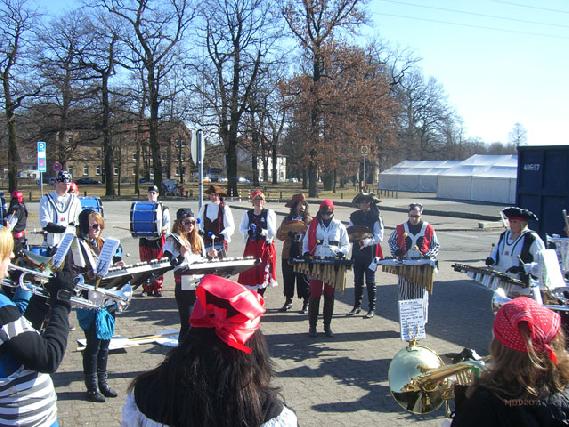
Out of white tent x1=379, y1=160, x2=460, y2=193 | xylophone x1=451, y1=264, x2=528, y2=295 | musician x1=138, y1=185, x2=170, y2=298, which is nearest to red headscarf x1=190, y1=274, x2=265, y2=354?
xylophone x1=451, y1=264, x2=528, y2=295

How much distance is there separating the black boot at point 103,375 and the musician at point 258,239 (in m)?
3.84

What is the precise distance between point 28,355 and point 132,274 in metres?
2.59

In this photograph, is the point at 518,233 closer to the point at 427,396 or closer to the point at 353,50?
the point at 427,396

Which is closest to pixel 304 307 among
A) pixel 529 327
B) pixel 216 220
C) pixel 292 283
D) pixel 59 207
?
pixel 292 283

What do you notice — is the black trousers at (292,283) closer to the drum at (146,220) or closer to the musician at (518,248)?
the drum at (146,220)

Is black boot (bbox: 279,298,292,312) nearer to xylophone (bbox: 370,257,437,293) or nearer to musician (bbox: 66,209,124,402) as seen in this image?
xylophone (bbox: 370,257,437,293)

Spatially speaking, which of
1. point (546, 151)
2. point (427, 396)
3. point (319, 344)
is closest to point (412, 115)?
point (546, 151)

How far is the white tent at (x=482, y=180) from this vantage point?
38656 millimetres

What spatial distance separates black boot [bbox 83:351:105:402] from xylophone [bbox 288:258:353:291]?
3147mm

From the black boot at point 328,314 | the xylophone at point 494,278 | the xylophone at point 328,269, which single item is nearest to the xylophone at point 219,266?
the xylophone at point 328,269

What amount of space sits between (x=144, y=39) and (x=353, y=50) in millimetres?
14907

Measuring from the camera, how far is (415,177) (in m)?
52.5

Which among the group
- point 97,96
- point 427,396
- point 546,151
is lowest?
point 427,396

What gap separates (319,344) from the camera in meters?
7.71
